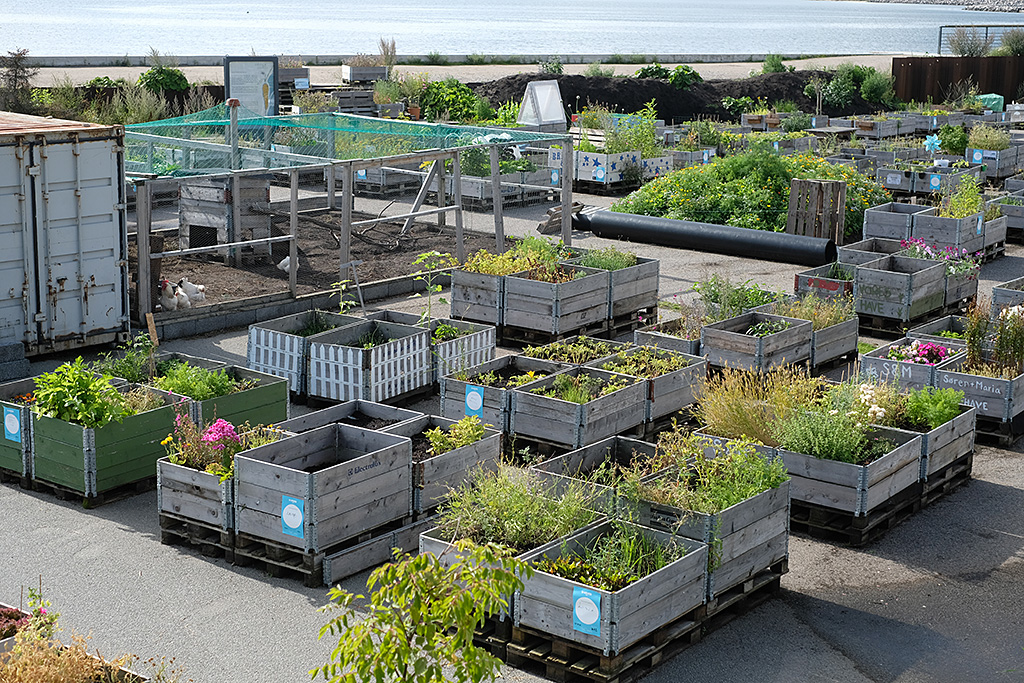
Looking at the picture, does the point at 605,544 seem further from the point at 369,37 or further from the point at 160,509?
the point at 369,37

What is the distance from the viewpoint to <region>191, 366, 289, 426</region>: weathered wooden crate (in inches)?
454

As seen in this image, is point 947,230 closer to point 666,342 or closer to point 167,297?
point 666,342

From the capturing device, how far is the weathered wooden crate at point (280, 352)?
541 inches

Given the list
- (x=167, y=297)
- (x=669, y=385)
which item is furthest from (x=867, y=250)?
(x=167, y=297)

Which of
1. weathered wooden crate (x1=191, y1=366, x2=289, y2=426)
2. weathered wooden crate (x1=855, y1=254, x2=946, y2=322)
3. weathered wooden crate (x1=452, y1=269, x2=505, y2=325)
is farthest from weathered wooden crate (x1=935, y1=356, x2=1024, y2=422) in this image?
weathered wooden crate (x1=191, y1=366, x2=289, y2=426)

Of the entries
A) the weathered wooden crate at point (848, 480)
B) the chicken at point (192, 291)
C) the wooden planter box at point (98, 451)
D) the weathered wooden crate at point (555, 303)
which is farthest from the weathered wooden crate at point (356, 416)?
the chicken at point (192, 291)

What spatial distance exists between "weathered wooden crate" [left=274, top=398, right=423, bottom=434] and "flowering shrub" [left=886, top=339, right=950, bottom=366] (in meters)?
5.64

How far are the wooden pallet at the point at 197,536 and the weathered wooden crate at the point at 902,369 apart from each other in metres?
6.53

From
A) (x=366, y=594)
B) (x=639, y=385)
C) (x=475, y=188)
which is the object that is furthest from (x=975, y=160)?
(x=366, y=594)

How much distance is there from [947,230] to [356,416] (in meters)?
12.5

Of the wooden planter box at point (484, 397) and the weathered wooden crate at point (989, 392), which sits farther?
the weathered wooden crate at point (989, 392)

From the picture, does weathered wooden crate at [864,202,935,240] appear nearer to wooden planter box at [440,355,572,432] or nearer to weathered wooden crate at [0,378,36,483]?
wooden planter box at [440,355,572,432]

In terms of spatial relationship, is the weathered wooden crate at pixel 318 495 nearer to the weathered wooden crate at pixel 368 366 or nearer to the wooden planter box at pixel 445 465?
the wooden planter box at pixel 445 465

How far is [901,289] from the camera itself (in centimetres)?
1661
